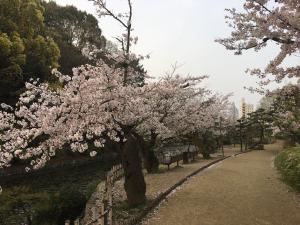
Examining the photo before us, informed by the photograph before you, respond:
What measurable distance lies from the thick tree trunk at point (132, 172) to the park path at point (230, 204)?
33.7 inches

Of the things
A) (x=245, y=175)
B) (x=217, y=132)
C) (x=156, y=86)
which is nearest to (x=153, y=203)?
(x=156, y=86)

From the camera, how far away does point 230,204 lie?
12734mm

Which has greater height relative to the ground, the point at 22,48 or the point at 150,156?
the point at 22,48

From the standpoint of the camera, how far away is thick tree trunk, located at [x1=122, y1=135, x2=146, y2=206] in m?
12.8

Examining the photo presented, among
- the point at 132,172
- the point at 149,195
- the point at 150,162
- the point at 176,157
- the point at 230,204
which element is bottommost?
the point at 230,204

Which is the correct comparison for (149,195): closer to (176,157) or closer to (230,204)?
(230,204)

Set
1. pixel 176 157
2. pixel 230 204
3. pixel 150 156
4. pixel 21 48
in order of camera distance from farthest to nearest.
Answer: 1. pixel 21 48
2. pixel 176 157
3. pixel 150 156
4. pixel 230 204

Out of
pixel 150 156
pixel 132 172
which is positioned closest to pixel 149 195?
pixel 132 172

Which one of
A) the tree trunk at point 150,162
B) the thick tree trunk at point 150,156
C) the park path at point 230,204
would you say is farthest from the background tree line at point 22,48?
the park path at point 230,204

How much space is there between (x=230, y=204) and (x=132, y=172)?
3255 mm

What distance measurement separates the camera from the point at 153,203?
12477 millimetres

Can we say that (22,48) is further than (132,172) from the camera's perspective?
Yes

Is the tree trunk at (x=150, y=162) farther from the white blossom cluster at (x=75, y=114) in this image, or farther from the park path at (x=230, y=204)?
the white blossom cluster at (x=75, y=114)

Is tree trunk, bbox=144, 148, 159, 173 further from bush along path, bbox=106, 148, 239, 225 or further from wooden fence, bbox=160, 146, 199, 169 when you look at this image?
wooden fence, bbox=160, 146, 199, 169
